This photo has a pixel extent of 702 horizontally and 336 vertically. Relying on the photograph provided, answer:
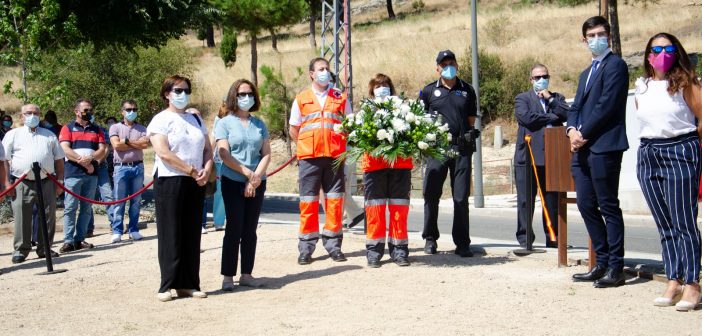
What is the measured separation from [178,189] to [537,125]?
183 inches

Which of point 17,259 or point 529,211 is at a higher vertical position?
point 529,211

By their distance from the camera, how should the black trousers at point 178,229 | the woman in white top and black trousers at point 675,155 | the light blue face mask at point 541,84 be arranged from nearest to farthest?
the woman in white top and black trousers at point 675,155
the black trousers at point 178,229
the light blue face mask at point 541,84

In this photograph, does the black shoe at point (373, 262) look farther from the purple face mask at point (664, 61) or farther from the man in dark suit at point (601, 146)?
the purple face mask at point (664, 61)

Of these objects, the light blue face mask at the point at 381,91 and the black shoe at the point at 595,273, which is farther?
Answer: the light blue face mask at the point at 381,91

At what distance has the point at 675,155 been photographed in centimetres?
715

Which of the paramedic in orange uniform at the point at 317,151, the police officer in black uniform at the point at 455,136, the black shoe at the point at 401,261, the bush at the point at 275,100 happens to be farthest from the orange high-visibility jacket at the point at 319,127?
the bush at the point at 275,100

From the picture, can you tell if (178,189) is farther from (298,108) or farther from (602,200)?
(602,200)

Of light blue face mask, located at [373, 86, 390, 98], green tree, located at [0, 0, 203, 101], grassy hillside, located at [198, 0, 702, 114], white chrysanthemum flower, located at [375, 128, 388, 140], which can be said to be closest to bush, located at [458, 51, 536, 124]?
grassy hillside, located at [198, 0, 702, 114]

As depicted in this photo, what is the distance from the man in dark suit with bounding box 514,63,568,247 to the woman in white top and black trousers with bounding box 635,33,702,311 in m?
3.62

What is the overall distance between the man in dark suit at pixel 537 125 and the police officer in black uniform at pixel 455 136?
0.95 metres

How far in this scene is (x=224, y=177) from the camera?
9109mm

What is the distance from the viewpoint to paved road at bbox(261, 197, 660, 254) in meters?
13.2

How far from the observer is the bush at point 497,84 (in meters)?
37.8

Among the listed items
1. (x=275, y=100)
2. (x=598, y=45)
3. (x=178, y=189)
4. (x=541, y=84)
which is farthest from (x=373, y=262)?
(x=275, y=100)
